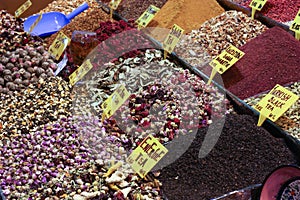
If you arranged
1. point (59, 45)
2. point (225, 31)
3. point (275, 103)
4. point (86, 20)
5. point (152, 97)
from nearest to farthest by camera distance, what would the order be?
point (275, 103) → point (152, 97) → point (225, 31) → point (59, 45) → point (86, 20)

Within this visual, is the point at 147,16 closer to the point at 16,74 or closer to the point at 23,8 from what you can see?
the point at 16,74

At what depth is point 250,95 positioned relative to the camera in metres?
2.37

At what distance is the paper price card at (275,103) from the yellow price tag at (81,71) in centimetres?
96

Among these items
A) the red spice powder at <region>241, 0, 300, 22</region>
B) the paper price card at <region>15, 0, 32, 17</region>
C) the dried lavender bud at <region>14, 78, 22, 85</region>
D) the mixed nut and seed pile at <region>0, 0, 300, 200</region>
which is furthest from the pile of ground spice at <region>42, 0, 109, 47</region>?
the red spice powder at <region>241, 0, 300, 22</region>

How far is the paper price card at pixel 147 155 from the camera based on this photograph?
6.12 ft

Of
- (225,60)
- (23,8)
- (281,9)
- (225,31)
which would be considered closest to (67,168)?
(225,60)

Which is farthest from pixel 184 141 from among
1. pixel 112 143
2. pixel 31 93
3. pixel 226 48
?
pixel 31 93

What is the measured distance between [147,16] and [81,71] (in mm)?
785

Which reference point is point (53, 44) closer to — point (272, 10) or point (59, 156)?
point (59, 156)

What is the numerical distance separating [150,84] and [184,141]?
0.46 meters

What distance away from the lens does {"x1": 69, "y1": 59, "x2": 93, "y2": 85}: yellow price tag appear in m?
2.59

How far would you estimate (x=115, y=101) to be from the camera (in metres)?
2.14

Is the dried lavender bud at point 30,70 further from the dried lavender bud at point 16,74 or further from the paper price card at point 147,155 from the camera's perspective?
the paper price card at point 147,155

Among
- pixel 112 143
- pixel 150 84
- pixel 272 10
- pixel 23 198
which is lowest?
pixel 23 198
